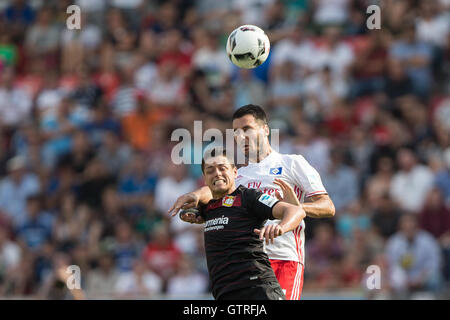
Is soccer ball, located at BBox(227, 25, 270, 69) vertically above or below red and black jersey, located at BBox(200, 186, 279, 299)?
above

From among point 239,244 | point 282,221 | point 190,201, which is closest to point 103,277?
point 190,201

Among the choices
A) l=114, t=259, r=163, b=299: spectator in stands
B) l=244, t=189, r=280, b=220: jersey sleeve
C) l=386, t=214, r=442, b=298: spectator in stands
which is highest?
l=244, t=189, r=280, b=220: jersey sleeve

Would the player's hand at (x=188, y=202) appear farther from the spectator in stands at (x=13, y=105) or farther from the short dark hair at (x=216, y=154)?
the spectator in stands at (x=13, y=105)

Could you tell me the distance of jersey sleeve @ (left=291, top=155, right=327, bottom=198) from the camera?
7.48m

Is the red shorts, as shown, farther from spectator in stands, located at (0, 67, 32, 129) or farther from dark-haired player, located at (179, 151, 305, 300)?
spectator in stands, located at (0, 67, 32, 129)

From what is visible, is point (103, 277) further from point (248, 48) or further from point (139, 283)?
point (248, 48)

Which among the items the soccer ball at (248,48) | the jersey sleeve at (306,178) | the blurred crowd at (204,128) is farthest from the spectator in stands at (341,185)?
the jersey sleeve at (306,178)

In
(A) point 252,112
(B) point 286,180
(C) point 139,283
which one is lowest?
(C) point 139,283

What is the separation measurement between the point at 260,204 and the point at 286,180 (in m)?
1.41

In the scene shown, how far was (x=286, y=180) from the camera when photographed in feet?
25.1

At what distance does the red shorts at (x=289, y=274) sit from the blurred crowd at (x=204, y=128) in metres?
4.19

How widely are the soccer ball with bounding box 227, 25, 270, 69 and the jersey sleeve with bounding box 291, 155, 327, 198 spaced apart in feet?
5.80

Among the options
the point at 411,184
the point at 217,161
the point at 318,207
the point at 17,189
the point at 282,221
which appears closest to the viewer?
the point at 282,221

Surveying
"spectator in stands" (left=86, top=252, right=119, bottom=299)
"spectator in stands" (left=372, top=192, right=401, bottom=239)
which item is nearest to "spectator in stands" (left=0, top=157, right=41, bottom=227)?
"spectator in stands" (left=86, top=252, right=119, bottom=299)
